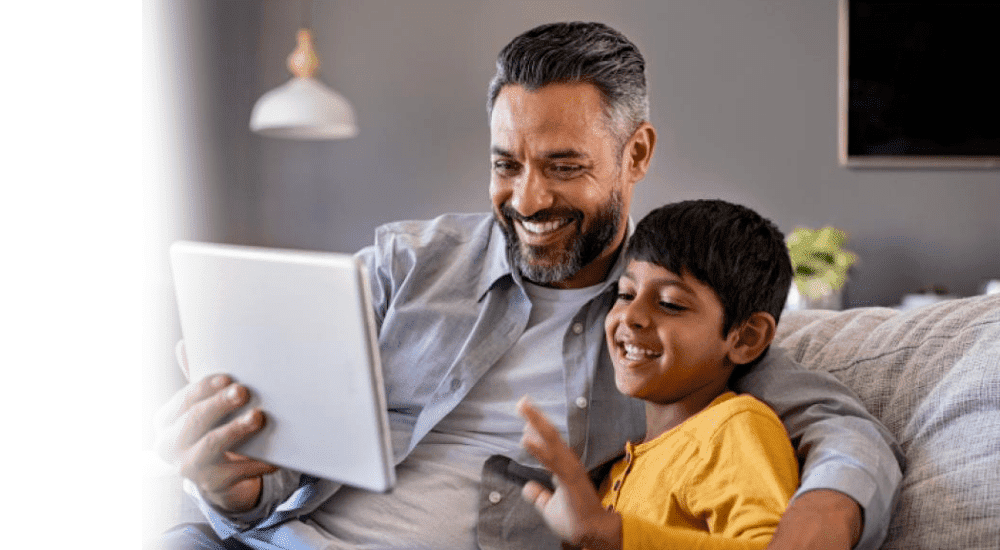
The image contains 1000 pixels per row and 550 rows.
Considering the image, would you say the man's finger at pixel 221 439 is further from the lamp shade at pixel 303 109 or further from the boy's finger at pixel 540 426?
the lamp shade at pixel 303 109

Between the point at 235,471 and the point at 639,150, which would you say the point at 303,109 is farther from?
the point at 235,471

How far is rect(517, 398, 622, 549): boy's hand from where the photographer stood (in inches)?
35.1

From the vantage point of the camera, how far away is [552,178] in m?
1.38

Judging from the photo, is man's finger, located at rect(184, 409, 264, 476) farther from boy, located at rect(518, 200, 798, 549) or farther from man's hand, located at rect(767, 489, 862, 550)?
man's hand, located at rect(767, 489, 862, 550)

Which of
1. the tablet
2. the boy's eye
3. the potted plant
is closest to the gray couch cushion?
the boy's eye

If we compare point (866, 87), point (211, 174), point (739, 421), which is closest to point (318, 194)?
point (211, 174)

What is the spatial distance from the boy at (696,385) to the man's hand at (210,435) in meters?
0.34

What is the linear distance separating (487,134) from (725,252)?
10.5ft

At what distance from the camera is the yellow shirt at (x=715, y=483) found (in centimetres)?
94

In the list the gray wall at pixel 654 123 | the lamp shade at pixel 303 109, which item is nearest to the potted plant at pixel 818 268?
the gray wall at pixel 654 123

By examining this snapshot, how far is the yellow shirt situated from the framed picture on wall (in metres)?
3.14

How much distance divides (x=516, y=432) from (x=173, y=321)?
2.89 meters

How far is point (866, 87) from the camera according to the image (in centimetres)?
393

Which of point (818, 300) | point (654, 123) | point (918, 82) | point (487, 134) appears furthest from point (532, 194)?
point (918, 82)
